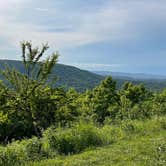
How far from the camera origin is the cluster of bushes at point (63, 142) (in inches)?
362

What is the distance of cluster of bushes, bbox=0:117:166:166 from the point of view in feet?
30.1

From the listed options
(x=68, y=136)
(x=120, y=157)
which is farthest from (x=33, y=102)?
(x=120, y=157)

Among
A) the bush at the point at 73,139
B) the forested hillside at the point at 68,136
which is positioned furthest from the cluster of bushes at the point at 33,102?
the bush at the point at 73,139

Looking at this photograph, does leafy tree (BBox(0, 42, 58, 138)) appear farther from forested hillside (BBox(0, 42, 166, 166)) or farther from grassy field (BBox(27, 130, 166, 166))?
grassy field (BBox(27, 130, 166, 166))

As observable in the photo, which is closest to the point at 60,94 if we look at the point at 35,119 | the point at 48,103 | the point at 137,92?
the point at 48,103

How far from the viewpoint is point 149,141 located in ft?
34.4

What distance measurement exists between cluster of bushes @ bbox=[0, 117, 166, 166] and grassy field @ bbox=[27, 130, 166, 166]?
0.54m

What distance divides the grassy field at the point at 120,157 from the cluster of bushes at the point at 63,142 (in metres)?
0.54

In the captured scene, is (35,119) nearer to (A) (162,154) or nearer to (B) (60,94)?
(B) (60,94)

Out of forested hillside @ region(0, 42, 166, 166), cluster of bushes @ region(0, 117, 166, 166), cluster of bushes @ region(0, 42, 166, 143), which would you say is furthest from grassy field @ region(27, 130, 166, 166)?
cluster of bushes @ region(0, 42, 166, 143)

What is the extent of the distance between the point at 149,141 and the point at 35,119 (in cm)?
2251

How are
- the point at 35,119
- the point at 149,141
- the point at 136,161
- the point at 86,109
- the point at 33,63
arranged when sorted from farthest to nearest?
1. the point at 86,109
2. the point at 35,119
3. the point at 33,63
4. the point at 149,141
5. the point at 136,161

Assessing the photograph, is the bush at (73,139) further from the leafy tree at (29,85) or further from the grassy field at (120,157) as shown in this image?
the leafy tree at (29,85)

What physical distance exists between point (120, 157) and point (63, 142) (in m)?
2.12
